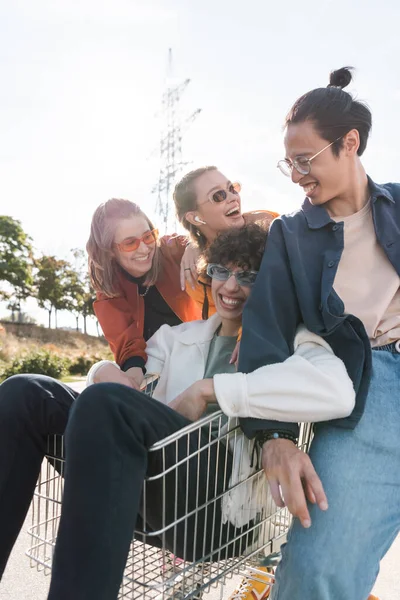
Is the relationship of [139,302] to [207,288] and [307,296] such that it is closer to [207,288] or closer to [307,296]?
[207,288]

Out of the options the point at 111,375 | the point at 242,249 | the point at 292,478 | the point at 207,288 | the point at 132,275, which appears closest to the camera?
the point at 292,478

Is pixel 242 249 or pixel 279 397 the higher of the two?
pixel 242 249

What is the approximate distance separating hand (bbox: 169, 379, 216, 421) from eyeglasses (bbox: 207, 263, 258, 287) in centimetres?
48

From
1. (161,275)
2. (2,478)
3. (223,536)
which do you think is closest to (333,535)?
(223,536)

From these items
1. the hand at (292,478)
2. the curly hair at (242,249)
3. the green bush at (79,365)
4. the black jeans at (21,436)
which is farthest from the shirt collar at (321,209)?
the green bush at (79,365)

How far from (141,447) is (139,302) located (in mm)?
1529

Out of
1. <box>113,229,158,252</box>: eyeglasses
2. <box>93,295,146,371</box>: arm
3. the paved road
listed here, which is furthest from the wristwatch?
the paved road

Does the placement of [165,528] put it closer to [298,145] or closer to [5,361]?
[298,145]

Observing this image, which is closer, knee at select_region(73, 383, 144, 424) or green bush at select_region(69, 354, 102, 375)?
knee at select_region(73, 383, 144, 424)

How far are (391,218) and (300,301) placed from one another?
49 centimetres

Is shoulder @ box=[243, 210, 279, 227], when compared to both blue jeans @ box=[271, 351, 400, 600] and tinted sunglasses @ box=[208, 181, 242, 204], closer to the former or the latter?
tinted sunglasses @ box=[208, 181, 242, 204]

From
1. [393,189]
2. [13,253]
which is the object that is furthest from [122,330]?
[13,253]

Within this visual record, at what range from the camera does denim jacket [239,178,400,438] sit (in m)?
2.02

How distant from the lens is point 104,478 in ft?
5.42
